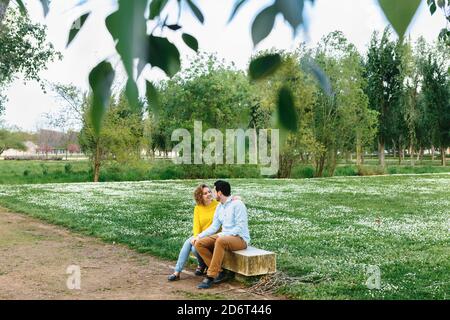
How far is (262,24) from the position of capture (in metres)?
0.87

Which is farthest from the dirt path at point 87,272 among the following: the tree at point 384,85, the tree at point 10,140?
the tree at point 384,85

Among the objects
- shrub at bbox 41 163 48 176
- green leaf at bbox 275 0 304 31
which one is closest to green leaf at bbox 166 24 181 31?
green leaf at bbox 275 0 304 31

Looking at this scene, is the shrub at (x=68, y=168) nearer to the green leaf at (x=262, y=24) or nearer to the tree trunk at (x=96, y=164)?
the tree trunk at (x=96, y=164)

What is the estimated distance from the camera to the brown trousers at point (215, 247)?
21.9 feet

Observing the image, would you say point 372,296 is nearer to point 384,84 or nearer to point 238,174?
point 238,174

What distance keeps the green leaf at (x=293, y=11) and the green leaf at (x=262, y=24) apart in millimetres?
67

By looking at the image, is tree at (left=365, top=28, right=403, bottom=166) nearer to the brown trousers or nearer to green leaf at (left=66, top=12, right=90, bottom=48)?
the brown trousers

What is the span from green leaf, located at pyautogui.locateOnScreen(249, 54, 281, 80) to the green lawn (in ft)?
17.4

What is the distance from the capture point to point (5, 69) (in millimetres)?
19359

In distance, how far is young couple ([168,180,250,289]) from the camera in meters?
6.73

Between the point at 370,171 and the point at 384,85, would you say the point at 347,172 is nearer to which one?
the point at 370,171

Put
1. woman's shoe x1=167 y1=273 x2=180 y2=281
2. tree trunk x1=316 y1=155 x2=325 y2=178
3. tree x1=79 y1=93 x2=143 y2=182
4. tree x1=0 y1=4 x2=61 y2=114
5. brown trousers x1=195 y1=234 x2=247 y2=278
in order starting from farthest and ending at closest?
tree trunk x1=316 y1=155 x2=325 y2=178, tree x1=79 y1=93 x2=143 y2=182, tree x1=0 y1=4 x2=61 y2=114, woman's shoe x1=167 y1=273 x2=180 y2=281, brown trousers x1=195 y1=234 x2=247 y2=278

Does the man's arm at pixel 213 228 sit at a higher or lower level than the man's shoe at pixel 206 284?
higher
